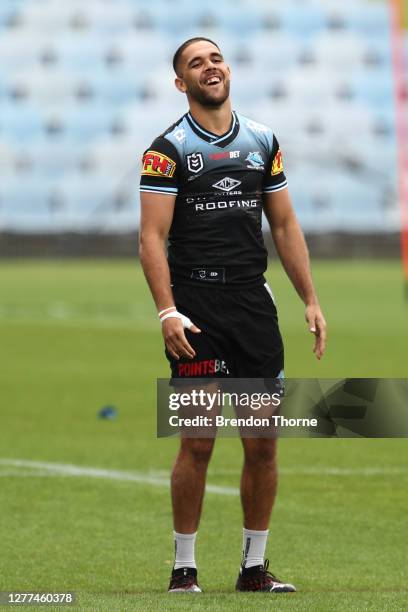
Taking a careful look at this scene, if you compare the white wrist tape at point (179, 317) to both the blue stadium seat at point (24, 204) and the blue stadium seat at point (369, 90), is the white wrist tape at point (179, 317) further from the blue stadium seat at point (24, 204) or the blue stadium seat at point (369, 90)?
the blue stadium seat at point (369, 90)

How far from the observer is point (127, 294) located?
28.2 m

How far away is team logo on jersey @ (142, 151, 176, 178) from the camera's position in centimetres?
536

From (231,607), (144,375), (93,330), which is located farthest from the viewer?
(93,330)

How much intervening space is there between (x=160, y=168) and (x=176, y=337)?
2.08ft

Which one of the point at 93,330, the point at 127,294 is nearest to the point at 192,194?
the point at 93,330

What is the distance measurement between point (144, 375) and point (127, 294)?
1369cm

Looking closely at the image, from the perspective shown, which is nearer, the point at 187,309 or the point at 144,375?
the point at 187,309

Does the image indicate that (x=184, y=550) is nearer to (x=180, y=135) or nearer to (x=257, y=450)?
(x=257, y=450)

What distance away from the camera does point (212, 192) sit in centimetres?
545

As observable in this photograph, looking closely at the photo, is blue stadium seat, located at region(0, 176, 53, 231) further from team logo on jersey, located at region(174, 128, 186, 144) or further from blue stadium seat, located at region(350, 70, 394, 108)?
team logo on jersey, located at region(174, 128, 186, 144)

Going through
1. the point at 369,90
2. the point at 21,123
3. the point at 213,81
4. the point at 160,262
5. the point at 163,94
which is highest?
the point at 369,90

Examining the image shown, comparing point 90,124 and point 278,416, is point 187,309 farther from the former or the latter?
point 90,124

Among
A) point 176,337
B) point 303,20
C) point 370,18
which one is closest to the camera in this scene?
point 176,337

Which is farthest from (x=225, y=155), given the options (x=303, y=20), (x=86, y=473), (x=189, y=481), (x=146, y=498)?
(x=303, y=20)
